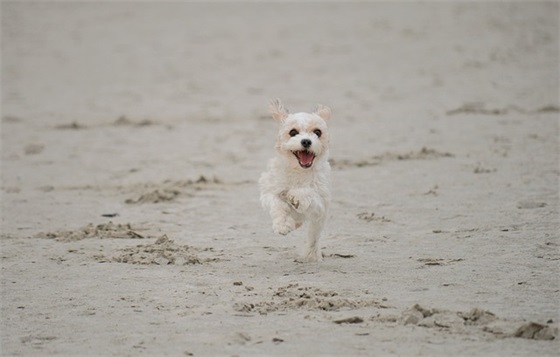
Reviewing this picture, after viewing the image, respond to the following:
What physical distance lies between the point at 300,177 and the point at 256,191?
2.63 metres

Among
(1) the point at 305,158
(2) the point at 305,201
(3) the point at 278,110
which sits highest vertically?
(3) the point at 278,110

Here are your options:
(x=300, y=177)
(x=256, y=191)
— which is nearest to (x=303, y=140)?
(x=300, y=177)

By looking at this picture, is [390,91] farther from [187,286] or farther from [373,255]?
[187,286]

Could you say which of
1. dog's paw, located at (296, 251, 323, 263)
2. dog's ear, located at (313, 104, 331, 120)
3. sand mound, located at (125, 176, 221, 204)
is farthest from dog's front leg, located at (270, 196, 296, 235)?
sand mound, located at (125, 176, 221, 204)

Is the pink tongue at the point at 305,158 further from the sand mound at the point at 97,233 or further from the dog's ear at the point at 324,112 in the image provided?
the sand mound at the point at 97,233

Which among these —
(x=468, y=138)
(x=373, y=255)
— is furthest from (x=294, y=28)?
(x=373, y=255)

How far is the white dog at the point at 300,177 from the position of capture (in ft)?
21.3

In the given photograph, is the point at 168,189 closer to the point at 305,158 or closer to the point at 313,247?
the point at 313,247

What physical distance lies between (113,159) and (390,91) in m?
5.01

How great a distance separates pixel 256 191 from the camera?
9281mm

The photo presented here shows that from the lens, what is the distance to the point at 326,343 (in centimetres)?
520

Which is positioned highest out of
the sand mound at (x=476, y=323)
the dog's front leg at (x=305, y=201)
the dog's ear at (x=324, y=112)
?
the dog's ear at (x=324, y=112)

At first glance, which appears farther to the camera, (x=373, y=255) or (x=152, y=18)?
(x=152, y=18)

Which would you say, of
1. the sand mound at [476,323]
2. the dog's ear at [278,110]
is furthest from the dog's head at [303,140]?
the sand mound at [476,323]
